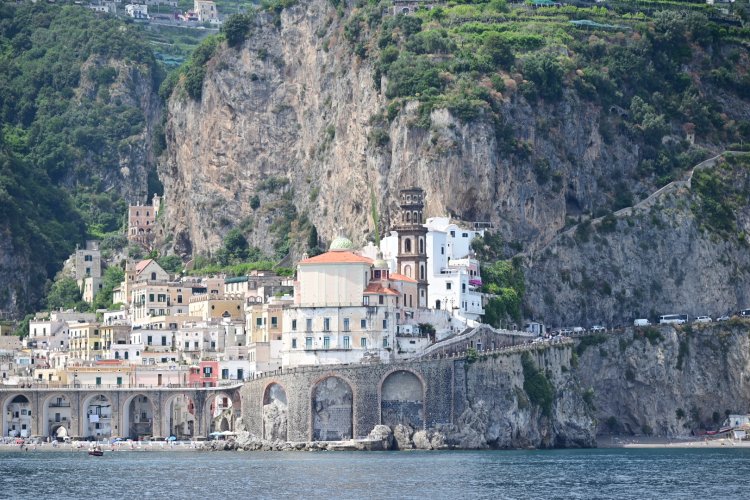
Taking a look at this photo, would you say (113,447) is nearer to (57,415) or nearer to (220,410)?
(57,415)

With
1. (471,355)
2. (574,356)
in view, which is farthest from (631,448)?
(471,355)

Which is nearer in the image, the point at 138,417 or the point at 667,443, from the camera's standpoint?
the point at 138,417

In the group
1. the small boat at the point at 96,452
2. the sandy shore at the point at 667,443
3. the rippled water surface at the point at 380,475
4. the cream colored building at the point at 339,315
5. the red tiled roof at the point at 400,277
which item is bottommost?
the rippled water surface at the point at 380,475

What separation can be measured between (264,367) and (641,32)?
52.3 m

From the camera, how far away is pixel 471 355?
154 m

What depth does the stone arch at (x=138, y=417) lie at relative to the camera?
166500mm

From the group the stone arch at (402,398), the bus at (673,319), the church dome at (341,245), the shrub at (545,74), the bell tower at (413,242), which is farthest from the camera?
the shrub at (545,74)

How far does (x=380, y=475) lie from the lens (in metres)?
129


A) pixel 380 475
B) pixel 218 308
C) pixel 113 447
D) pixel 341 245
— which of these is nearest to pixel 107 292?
pixel 218 308

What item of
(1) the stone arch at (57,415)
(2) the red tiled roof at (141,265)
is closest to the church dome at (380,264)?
(1) the stone arch at (57,415)

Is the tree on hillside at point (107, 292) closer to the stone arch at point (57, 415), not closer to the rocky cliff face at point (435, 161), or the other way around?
the rocky cliff face at point (435, 161)

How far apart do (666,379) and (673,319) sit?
19.9 ft

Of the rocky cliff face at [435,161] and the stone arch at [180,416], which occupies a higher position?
the rocky cliff face at [435,161]

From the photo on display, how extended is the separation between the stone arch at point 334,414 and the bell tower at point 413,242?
1268cm
